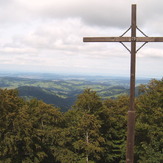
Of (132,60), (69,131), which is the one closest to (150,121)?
(69,131)

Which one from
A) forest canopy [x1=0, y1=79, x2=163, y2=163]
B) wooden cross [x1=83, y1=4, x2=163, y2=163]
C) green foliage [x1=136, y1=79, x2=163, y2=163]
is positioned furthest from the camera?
forest canopy [x1=0, y1=79, x2=163, y2=163]

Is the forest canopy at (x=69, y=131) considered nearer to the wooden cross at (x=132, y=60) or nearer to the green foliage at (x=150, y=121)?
the green foliage at (x=150, y=121)

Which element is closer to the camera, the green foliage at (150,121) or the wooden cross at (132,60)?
the wooden cross at (132,60)

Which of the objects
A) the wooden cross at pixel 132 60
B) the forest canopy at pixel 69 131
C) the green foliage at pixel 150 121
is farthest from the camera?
the forest canopy at pixel 69 131

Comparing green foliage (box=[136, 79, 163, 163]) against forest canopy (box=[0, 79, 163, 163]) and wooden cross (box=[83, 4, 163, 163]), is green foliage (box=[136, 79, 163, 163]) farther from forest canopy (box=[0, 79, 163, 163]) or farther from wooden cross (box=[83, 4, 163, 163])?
wooden cross (box=[83, 4, 163, 163])

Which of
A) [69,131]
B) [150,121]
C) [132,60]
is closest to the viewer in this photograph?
[132,60]

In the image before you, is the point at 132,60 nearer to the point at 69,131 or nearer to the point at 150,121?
the point at 150,121

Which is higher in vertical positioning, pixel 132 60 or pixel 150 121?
pixel 132 60

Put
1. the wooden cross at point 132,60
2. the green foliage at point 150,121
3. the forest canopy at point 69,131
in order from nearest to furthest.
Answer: the wooden cross at point 132,60
the green foliage at point 150,121
the forest canopy at point 69,131

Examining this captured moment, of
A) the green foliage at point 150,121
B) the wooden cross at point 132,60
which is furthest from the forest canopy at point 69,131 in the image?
the wooden cross at point 132,60

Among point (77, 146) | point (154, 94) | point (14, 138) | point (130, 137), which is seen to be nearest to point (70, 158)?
point (77, 146)

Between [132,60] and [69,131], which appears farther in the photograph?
[69,131]

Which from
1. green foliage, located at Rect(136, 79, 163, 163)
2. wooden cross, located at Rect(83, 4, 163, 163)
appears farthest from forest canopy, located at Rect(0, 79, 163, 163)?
wooden cross, located at Rect(83, 4, 163, 163)

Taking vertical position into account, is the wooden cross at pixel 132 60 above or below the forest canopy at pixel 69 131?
above
